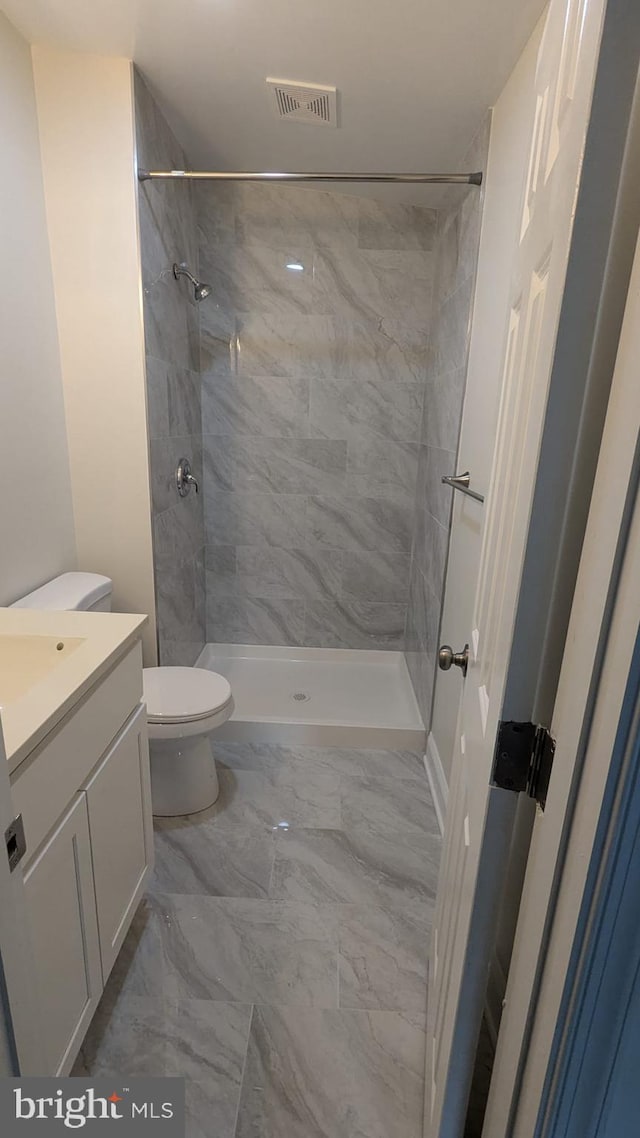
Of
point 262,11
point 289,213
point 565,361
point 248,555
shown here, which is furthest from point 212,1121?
point 289,213

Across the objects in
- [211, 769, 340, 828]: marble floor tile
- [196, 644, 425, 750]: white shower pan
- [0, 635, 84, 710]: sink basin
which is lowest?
[211, 769, 340, 828]: marble floor tile

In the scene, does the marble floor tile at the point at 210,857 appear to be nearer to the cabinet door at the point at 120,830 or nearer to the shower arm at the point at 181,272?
the cabinet door at the point at 120,830

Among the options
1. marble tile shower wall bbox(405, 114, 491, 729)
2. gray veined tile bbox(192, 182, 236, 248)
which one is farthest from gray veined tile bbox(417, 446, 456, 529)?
gray veined tile bbox(192, 182, 236, 248)

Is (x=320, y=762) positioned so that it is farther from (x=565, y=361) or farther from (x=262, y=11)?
(x=262, y=11)

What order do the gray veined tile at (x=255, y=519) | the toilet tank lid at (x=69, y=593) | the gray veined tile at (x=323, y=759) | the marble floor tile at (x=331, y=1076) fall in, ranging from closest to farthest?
the marble floor tile at (x=331, y=1076) → the toilet tank lid at (x=69, y=593) → the gray veined tile at (x=323, y=759) → the gray veined tile at (x=255, y=519)

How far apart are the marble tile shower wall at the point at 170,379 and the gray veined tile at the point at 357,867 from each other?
3.10ft

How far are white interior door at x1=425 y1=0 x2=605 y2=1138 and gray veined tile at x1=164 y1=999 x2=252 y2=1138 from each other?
44 centimetres

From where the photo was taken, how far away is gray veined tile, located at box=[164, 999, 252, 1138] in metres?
1.15

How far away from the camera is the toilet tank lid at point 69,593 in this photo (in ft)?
5.50

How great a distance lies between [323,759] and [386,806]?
1.22 feet

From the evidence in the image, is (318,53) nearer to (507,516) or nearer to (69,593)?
(507,516)

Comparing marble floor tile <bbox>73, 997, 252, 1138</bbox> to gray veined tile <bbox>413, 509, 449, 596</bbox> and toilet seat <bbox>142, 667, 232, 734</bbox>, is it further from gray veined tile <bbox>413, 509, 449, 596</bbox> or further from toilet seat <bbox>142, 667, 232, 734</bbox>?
gray veined tile <bbox>413, 509, 449, 596</bbox>

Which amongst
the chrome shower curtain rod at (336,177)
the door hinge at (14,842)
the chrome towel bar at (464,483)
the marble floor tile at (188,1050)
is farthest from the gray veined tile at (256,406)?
the door hinge at (14,842)

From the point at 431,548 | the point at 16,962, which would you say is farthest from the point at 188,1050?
the point at 431,548
